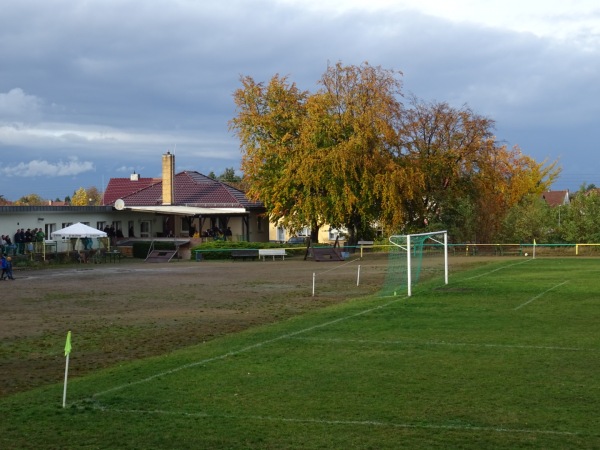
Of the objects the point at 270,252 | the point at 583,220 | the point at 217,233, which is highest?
the point at 583,220

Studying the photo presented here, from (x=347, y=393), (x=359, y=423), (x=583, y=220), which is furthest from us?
(x=583, y=220)

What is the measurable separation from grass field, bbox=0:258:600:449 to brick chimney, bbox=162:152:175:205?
4456 cm

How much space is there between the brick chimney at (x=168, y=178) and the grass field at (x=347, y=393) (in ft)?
146

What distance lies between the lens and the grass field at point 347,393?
32.1ft

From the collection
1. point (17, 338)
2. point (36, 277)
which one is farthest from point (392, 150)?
point (17, 338)

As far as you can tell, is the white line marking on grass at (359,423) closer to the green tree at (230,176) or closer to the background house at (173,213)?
the background house at (173,213)

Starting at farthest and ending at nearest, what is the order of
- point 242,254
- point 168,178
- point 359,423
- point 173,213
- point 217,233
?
1. point 168,178
2. point 217,233
3. point 173,213
4. point 242,254
5. point 359,423

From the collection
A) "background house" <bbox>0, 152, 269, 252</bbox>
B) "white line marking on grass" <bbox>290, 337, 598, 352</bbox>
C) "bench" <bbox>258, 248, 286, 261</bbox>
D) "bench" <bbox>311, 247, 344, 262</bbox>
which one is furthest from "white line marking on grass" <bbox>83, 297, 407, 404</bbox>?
"background house" <bbox>0, 152, 269, 252</bbox>

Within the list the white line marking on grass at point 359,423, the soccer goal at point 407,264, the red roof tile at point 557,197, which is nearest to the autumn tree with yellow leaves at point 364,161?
the soccer goal at point 407,264

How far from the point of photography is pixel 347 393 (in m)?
12.2

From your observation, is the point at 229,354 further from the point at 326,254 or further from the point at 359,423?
the point at 326,254

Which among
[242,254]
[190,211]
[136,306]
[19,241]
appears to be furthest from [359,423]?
[190,211]

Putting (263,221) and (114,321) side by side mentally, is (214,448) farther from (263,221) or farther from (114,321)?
(263,221)

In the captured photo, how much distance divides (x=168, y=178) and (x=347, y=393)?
5285cm
